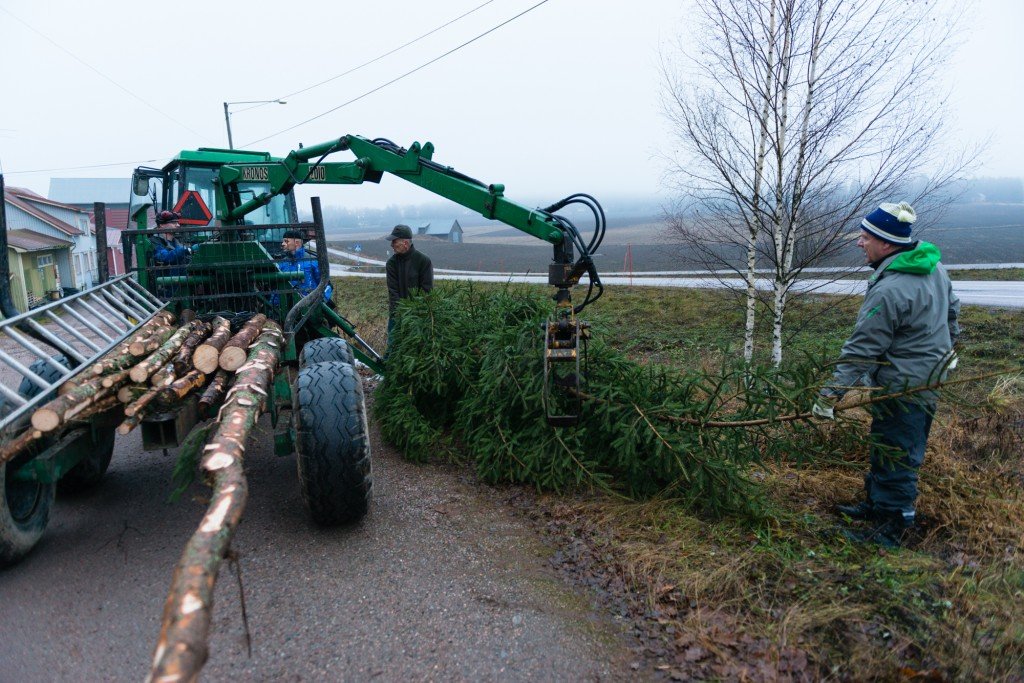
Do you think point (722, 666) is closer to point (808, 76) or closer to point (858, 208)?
point (858, 208)

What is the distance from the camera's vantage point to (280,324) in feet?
18.7

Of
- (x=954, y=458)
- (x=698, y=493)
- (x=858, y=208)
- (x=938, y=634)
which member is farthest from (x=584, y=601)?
(x=858, y=208)

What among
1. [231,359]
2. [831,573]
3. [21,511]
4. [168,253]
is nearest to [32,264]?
[168,253]

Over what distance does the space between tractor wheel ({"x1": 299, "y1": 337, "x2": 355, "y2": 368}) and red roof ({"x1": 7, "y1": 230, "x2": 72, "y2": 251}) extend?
24721mm

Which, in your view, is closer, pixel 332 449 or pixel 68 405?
pixel 68 405

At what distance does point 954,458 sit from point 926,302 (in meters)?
1.71

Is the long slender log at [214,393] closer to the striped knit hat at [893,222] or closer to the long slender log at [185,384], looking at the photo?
the long slender log at [185,384]

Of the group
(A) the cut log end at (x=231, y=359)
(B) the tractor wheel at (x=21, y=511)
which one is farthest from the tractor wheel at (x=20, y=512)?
(A) the cut log end at (x=231, y=359)

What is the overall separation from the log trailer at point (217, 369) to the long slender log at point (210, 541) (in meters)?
0.01

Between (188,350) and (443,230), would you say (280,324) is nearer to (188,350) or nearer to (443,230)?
(188,350)

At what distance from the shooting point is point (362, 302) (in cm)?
1745

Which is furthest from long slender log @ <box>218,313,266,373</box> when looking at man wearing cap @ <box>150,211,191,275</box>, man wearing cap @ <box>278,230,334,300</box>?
man wearing cap @ <box>278,230,334,300</box>

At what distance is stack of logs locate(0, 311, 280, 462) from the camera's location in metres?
3.63

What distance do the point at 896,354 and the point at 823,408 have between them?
577 millimetres
